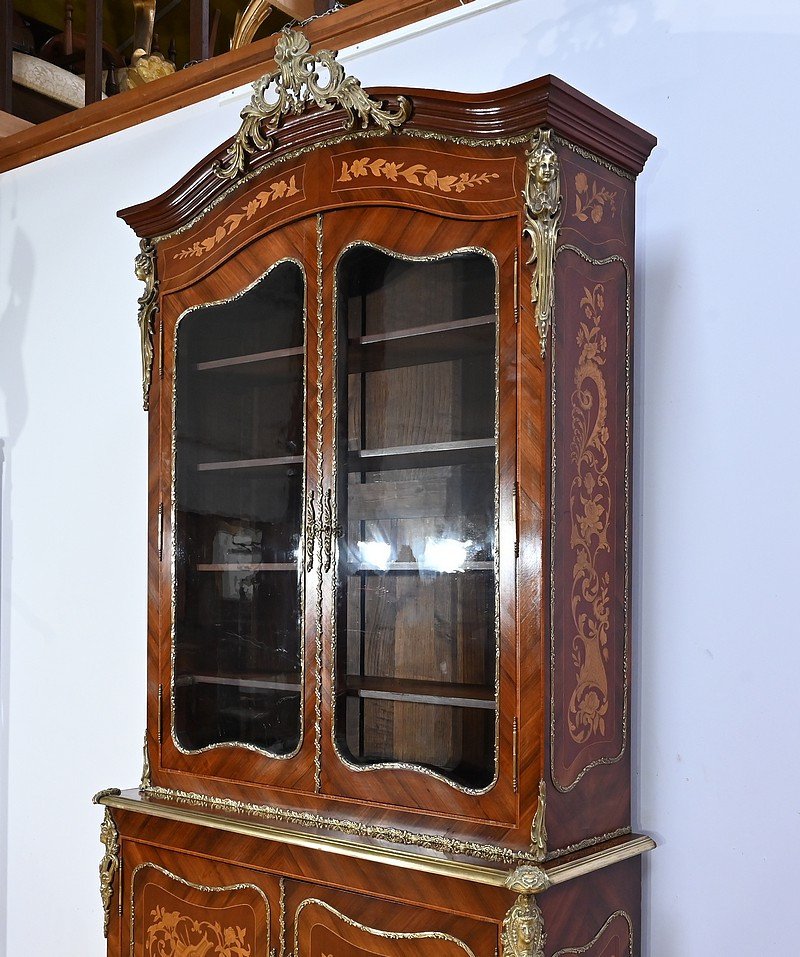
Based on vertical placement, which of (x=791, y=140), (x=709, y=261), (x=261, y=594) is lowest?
(x=261, y=594)

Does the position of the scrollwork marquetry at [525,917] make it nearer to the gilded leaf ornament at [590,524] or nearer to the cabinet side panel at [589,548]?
the cabinet side panel at [589,548]

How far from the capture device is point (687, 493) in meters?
2.10

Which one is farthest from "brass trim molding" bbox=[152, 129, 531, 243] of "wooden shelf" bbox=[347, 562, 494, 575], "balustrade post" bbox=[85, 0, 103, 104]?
"balustrade post" bbox=[85, 0, 103, 104]

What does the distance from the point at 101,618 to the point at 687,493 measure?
1705mm

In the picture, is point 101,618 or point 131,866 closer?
point 131,866

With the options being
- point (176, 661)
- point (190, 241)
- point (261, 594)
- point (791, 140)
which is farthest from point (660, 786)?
point (190, 241)

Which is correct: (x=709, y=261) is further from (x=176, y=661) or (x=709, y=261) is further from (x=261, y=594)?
(x=176, y=661)

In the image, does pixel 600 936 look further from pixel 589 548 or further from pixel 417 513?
pixel 417 513

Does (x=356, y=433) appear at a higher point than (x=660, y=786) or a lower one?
higher

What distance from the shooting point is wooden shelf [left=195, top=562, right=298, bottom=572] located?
220cm

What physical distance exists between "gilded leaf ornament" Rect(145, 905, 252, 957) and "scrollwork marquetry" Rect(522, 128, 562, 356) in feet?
4.10

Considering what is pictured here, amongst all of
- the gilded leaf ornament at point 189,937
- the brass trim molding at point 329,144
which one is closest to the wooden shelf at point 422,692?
the gilded leaf ornament at point 189,937

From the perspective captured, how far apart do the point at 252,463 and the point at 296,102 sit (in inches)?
27.5

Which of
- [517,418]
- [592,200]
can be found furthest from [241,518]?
[592,200]
